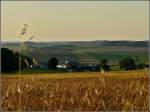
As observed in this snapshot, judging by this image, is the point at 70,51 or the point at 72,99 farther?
the point at 70,51

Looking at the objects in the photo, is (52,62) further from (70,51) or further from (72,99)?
(72,99)

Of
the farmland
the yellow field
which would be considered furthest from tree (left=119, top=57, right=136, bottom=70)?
the yellow field

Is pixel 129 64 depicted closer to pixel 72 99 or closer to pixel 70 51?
pixel 70 51

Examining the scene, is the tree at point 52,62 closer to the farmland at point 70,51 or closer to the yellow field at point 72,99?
the farmland at point 70,51

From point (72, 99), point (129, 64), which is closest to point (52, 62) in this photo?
point (129, 64)

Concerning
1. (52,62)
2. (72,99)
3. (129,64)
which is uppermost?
(52,62)

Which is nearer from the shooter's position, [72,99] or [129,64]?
[72,99]

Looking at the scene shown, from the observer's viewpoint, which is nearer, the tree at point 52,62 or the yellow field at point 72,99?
the yellow field at point 72,99

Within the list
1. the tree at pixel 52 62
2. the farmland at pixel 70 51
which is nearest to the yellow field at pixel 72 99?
the farmland at pixel 70 51

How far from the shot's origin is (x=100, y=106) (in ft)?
19.6

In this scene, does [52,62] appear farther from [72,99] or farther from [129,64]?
[72,99]

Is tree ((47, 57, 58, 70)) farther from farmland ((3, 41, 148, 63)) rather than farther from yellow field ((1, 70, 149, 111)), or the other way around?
yellow field ((1, 70, 149, 111))

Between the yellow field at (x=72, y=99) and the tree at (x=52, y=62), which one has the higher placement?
the tree at (x=52, y=62)

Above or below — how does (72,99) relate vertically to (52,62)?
below
